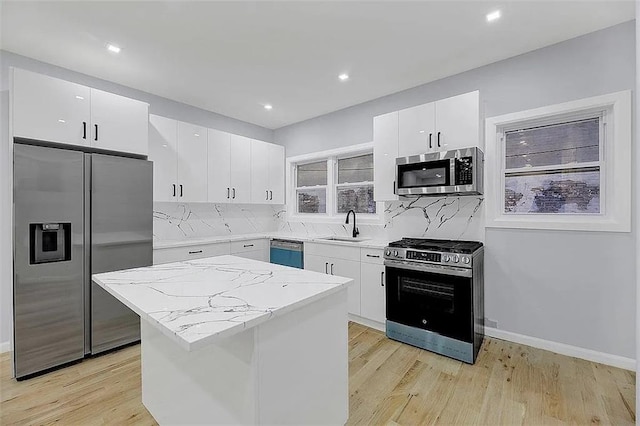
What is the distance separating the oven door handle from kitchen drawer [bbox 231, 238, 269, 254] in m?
2.03

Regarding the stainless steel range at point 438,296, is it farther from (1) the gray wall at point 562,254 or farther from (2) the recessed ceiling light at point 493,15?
(2) the recessed ceiling light at point 493,15

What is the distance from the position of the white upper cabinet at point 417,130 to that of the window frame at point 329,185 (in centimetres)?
78

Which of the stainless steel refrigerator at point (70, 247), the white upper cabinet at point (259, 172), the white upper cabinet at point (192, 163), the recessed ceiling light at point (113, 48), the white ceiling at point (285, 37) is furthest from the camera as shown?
the white upper cabinet at point (259, 172)

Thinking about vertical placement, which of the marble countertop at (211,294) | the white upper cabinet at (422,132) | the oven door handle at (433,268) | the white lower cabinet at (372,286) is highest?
the white upper cabinet at (422,132)

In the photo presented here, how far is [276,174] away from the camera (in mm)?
4883

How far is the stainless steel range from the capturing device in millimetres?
2480

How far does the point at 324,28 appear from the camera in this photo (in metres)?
2.36

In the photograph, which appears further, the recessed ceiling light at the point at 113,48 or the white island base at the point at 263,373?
the recessed ceiling light at the point at 113,48

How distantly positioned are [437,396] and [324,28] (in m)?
2.92

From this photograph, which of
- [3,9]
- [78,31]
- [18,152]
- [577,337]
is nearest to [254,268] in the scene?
[18,152]

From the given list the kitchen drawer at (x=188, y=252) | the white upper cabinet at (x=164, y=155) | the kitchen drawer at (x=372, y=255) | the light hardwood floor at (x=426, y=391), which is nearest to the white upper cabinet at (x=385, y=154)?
the kitchen drawer at (x=372, y=255)

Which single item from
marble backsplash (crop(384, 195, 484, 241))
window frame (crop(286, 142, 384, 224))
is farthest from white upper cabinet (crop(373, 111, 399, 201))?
window frame (crop(286, 142, 384, 224))

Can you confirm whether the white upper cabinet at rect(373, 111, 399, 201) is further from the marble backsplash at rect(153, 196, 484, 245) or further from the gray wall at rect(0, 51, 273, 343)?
the gray wall at rect(0, 51, 273, 343)

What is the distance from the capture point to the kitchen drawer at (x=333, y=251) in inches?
134
